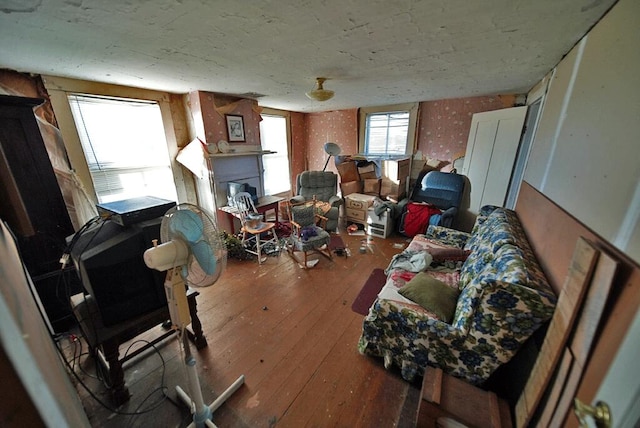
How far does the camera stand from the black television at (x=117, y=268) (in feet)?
3.93

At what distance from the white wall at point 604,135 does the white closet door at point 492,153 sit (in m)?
1.27

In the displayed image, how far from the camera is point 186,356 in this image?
112cm

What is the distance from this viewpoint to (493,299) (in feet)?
3.57

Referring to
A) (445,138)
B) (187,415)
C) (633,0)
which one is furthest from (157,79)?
(445,138)

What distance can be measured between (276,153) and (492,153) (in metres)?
3.41

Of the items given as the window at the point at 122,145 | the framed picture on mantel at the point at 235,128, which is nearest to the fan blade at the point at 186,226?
the window at the point at 122,145

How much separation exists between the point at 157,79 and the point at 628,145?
3203mm

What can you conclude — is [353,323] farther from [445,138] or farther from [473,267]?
[445,138]

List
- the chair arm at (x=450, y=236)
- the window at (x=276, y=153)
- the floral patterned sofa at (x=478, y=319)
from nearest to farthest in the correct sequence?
1. the floral patterned sofa at (x=478, y=319)
2. the chair arm at (x=450, y=236)
3. the window at (x=276, y=153)

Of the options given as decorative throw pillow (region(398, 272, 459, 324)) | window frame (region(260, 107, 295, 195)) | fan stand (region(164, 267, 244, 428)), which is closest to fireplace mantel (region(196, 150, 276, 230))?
window frame (region(260, 107, 295, 195))

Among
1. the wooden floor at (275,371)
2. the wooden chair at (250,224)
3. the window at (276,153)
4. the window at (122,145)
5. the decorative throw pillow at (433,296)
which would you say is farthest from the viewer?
the window at (276,153)

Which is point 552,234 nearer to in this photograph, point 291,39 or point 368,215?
point 291,39

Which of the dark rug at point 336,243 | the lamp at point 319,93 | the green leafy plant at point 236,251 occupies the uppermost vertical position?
the lamp at point 319,93

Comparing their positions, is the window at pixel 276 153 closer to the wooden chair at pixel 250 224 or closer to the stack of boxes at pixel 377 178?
the wooden chair at pixel 250 224
